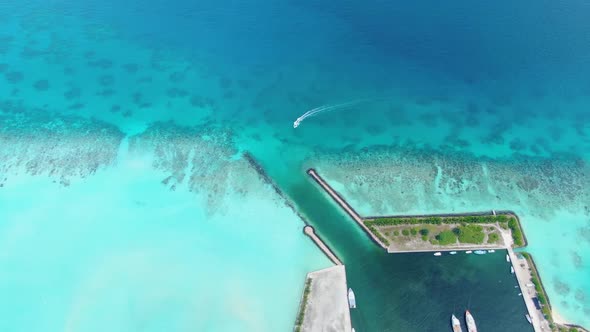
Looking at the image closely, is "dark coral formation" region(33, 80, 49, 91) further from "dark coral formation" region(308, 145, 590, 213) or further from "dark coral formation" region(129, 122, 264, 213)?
"dark coral formation" region(308, 145, 590, 213)

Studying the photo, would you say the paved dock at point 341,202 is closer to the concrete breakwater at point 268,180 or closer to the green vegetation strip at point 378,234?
the green vegetation strip at point 378,234

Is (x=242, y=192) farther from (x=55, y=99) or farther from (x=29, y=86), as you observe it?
(x=29, y=86)

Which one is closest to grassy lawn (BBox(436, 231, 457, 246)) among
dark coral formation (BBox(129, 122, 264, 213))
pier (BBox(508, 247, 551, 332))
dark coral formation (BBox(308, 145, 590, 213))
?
dark coral formation (BBox(308, 145, 590, 213))

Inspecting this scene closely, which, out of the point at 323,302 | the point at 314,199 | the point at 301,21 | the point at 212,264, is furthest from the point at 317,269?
the point at 301,21

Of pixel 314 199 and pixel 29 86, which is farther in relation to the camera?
pixel 29 86

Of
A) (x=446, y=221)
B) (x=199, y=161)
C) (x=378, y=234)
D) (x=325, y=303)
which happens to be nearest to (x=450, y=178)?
(x=446, y=221)

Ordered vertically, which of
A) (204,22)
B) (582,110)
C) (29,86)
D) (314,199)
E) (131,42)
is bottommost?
(314,199)

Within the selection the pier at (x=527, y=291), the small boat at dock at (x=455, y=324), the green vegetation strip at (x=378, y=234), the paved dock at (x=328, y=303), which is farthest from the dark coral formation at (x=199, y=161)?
the pier at (x=527, y=291)

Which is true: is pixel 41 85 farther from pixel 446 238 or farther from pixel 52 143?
pixel 446 238
